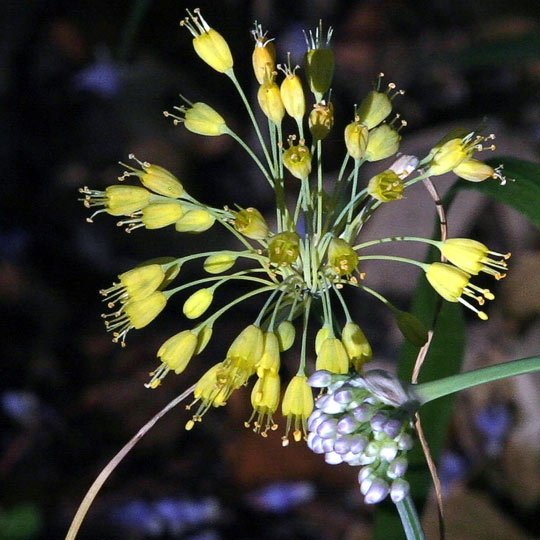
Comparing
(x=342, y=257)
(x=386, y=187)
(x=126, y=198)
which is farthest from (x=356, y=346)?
(x=126, y=198)

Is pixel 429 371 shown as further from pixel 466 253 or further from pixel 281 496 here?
pixel 281 496

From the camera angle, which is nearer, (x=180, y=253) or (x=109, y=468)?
(x=109, y=468)

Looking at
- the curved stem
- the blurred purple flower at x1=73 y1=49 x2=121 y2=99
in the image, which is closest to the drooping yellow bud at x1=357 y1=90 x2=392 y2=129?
the curved stem

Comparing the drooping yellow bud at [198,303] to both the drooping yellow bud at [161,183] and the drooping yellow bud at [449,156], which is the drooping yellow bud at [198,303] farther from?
the drooping yellow bud at [449,156]

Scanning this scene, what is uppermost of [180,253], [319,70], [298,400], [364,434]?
[180,253]

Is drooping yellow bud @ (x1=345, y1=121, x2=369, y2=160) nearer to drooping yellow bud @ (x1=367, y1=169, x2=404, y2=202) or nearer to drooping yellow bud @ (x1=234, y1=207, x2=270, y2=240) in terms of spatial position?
drooping yellow bud @ (x1=367, y1=169, x2=404, y2=202)

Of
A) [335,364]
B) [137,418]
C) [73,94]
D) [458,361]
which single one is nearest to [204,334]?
[335,364]
